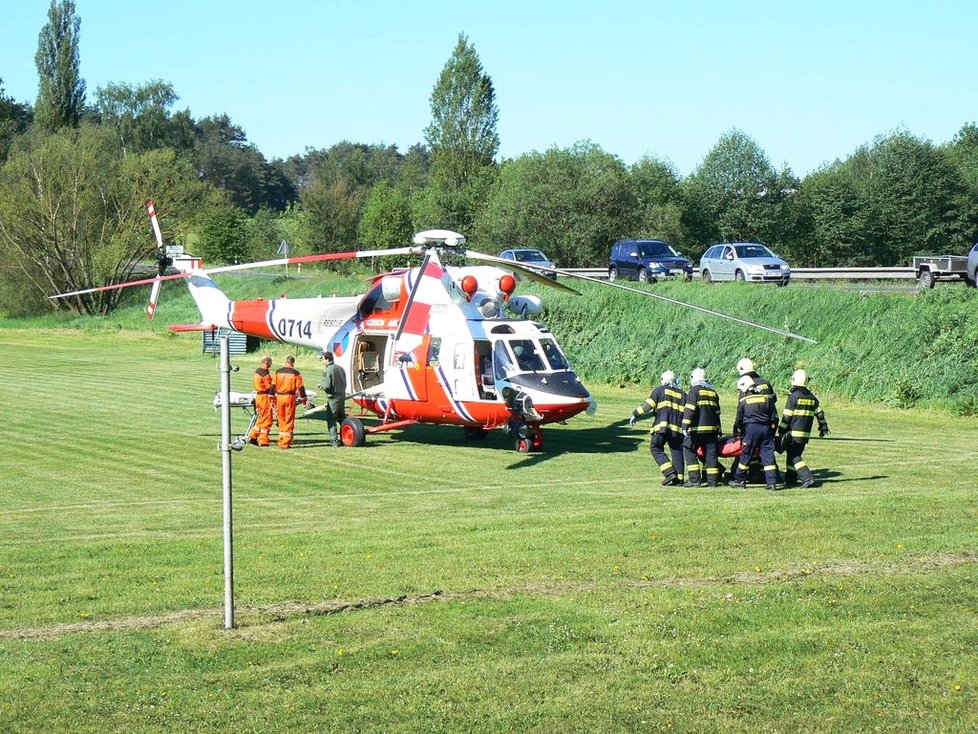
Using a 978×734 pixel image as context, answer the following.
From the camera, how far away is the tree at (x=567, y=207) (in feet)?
207

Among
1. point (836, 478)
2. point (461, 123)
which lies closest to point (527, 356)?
point (836, 478)

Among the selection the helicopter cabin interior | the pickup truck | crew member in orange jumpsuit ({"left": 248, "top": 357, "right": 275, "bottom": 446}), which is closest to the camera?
crew member in orange jumpsuit ({"left": 248, "top": 357, "right": 275, "bottom": 446})

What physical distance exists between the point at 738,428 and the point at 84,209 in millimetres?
50522

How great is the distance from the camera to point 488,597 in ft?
37.0

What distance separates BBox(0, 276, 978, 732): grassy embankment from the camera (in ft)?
27.8

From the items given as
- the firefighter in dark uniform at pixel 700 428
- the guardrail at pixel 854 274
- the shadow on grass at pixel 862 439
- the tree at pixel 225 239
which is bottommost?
the shadow on grass at pixel 862 439

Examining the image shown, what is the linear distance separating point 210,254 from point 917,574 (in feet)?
200

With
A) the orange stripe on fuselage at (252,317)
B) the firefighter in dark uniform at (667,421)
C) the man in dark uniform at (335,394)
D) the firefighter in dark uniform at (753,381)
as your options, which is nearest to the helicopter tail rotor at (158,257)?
the orange stripe on fuselage at (252,317)

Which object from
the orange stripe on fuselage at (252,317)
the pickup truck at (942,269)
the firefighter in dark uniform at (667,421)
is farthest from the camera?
the pickup truck at (942,269)

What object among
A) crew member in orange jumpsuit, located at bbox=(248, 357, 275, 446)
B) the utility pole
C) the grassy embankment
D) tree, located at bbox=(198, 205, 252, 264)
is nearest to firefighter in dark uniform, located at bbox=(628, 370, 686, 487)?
the grassy embankment

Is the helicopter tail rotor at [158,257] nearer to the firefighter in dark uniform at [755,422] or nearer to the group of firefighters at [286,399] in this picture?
the group of firefighters at [286,399]

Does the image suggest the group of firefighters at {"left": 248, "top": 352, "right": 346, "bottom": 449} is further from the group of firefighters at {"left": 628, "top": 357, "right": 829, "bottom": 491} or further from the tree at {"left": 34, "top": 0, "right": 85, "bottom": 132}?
the tree at {"left": 34, "top": 0, "right": 85, "bottom": 132}

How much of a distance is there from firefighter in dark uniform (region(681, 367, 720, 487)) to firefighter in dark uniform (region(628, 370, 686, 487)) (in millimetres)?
127

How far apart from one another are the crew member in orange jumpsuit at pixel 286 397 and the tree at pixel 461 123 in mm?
54445
